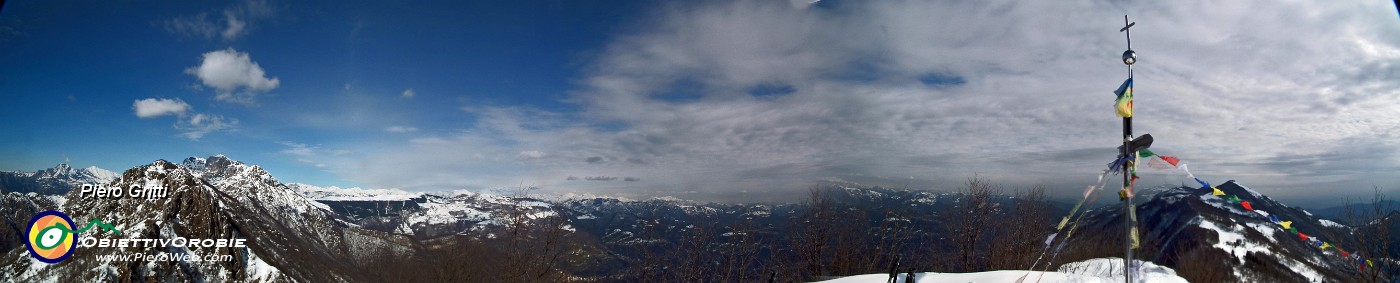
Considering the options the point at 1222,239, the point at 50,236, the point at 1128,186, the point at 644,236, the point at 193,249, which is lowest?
the point at 193,249

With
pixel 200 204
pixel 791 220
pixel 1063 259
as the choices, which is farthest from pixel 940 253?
pixel 200 204

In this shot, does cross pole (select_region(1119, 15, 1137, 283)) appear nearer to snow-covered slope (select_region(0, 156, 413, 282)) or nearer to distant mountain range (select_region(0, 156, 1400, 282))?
distant mountain range (select_region(0, 156, 1400, 282))

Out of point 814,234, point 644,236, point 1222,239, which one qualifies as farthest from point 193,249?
point 1222,239

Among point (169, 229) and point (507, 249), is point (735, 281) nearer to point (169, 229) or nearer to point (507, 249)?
point (507, 249)

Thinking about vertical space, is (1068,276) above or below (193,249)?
above
